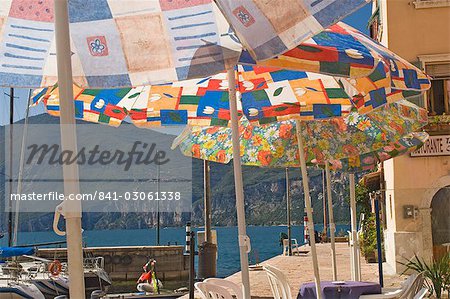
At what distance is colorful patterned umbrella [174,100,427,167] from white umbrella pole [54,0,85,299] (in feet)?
22.5

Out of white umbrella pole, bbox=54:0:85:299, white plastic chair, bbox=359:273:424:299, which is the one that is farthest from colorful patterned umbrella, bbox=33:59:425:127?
white umbrella pole, bbox=54:0:85:299

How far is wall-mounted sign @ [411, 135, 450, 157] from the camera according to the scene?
1816 centimetres

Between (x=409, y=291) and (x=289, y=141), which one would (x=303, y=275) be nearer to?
(x=289, y=141)

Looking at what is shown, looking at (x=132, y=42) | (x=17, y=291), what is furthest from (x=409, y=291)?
(x=17, y=291)

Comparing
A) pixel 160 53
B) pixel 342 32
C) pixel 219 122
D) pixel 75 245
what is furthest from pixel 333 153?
pixel 75 245

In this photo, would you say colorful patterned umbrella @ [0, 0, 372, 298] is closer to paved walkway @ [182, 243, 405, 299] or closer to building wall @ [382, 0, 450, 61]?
paved walkway @ [182, 243, 405, 299]

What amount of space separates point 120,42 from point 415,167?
551 inches

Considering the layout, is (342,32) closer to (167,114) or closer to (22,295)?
(167,114)

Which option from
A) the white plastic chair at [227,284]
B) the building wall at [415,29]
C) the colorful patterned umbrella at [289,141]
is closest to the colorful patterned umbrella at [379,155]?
the colorful patterned umbrella at [289,141]

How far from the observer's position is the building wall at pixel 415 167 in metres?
18.2

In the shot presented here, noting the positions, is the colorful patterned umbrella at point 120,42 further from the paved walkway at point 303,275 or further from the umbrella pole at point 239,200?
the paved walkway at point 303,275

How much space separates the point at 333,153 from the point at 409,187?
8.20 m

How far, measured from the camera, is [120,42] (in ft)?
17.9

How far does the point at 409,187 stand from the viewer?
18.3 metres
